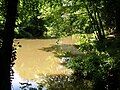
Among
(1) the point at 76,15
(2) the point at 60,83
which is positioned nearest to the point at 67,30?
(1) the point at 76,15

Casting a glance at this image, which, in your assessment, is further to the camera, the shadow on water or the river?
the river

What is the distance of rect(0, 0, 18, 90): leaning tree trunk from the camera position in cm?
758

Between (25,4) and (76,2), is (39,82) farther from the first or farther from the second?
(76,2)

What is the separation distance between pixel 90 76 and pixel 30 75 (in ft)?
19.3

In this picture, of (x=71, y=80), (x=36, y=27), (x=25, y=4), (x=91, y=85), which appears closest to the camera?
(x=25, y=4)

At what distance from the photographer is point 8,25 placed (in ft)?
24.9

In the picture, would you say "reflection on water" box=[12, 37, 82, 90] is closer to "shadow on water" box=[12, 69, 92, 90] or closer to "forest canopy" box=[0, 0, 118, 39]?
"shadow on water" box=[12, 69, 92, 90]

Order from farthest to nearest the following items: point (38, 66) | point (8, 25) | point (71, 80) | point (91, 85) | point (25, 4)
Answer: point (38, 66) → point (71, 80) → point (91, 85) → point (25, 4) → point (8, 25)

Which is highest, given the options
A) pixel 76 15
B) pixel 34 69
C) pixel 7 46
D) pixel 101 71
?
pixel 76 15

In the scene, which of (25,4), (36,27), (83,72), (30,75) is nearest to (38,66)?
(30,75)

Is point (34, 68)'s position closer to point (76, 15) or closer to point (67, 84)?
point (67, 84)

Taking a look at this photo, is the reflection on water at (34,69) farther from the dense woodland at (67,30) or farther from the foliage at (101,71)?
the dense woodland at (67,30)

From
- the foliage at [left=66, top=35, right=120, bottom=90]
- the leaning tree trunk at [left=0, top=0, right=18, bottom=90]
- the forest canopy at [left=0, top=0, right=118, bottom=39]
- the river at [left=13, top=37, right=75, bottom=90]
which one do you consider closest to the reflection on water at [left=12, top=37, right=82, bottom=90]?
the river at [left=13, top=37, right=75, bottom=90]

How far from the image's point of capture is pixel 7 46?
759 cm
